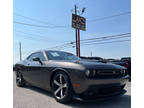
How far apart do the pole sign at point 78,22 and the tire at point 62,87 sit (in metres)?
15.3

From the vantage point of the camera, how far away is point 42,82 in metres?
3.41

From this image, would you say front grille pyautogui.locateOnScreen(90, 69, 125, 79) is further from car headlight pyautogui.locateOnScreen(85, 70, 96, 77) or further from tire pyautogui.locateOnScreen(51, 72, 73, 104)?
tire pyautogui.locateOnScreen(51, 72, 73, 104)

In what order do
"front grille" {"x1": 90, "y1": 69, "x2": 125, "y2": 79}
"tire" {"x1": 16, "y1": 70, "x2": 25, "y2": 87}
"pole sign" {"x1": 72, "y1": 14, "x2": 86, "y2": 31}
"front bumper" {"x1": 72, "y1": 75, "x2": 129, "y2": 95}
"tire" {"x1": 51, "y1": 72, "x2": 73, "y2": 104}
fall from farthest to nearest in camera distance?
"pole sign" {"x1": 72, "y1": 14, "x2": 86, "y2": 31}
"tire" {"x1": 16, "y1": 70, "x2": 25, "y2": 87}
"tire" {"x1": 51, "y1": 72, "x2": 73, "y2": 104}
"front grille" {"x1": 90, "y1": 69, "x2": 125, "y2": 79}
"front bumper" {"x1": 72, "y1": 75, "x2": 129, "y2": 95}

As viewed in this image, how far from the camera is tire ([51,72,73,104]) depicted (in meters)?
→ 2.68

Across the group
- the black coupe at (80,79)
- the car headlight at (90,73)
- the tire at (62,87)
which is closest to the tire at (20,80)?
the black coupe at (80,79)

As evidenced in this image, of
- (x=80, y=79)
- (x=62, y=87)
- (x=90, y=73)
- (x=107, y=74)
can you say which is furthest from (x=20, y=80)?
(x=107, y=74)

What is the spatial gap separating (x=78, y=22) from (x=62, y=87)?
52.8 ft

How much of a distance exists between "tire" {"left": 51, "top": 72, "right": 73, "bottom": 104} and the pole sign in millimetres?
15261

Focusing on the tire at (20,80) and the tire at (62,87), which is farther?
the tire at (20,80)

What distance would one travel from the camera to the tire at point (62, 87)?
268 centimetres

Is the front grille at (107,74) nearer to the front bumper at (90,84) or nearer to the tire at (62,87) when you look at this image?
the front bumper at (90,84)

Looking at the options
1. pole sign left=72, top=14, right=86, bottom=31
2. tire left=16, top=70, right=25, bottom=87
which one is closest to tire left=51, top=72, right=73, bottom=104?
tire left=16, top=70, right=25, bottom=87
